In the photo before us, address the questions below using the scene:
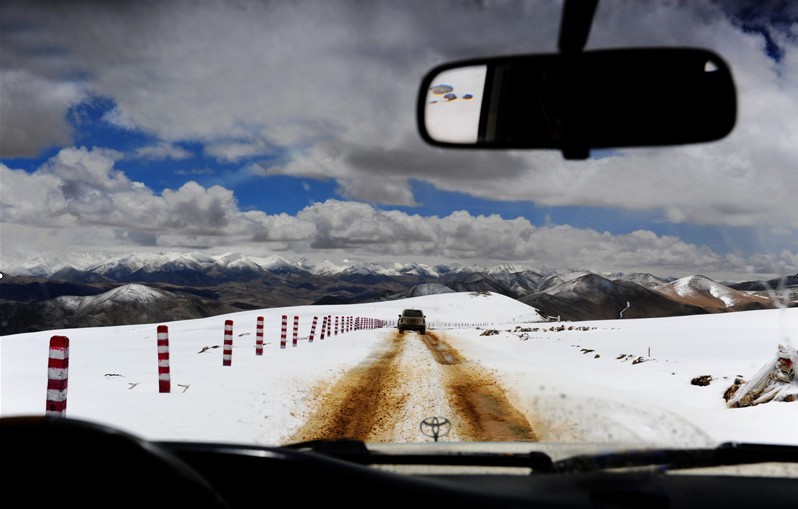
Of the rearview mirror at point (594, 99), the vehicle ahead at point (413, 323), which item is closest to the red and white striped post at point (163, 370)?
the rearview mirror at point (594, 99)

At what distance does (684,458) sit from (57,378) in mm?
7244

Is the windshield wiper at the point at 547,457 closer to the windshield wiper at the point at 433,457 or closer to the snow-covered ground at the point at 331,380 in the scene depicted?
the windshield wiper at the point at 433,457

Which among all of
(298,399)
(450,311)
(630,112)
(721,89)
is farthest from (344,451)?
(450,311)

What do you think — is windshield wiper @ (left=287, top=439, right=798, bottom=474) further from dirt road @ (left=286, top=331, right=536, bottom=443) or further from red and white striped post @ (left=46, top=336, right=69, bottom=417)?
red and white striped post @ (left=46, top=336, right=69, bottom=417)

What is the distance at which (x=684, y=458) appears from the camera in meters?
2.86

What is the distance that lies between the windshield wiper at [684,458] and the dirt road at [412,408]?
74.9 inches

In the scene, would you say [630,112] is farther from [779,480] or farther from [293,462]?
[293,462]

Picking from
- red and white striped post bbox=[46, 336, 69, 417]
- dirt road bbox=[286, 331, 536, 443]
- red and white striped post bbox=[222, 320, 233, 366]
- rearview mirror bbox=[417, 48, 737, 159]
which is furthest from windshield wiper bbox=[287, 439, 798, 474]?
red and white striped post bbox=[222, 320, 233, 366]

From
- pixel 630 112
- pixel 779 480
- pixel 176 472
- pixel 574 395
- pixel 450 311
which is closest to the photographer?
pixel 176 472

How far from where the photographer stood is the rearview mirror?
2477 millimetres

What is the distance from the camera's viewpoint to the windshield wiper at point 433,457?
297 cm

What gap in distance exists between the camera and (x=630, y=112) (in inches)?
108

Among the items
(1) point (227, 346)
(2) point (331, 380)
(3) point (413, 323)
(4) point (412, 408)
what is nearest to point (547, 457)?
(4) point (412, 408)

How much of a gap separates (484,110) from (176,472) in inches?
94.2
